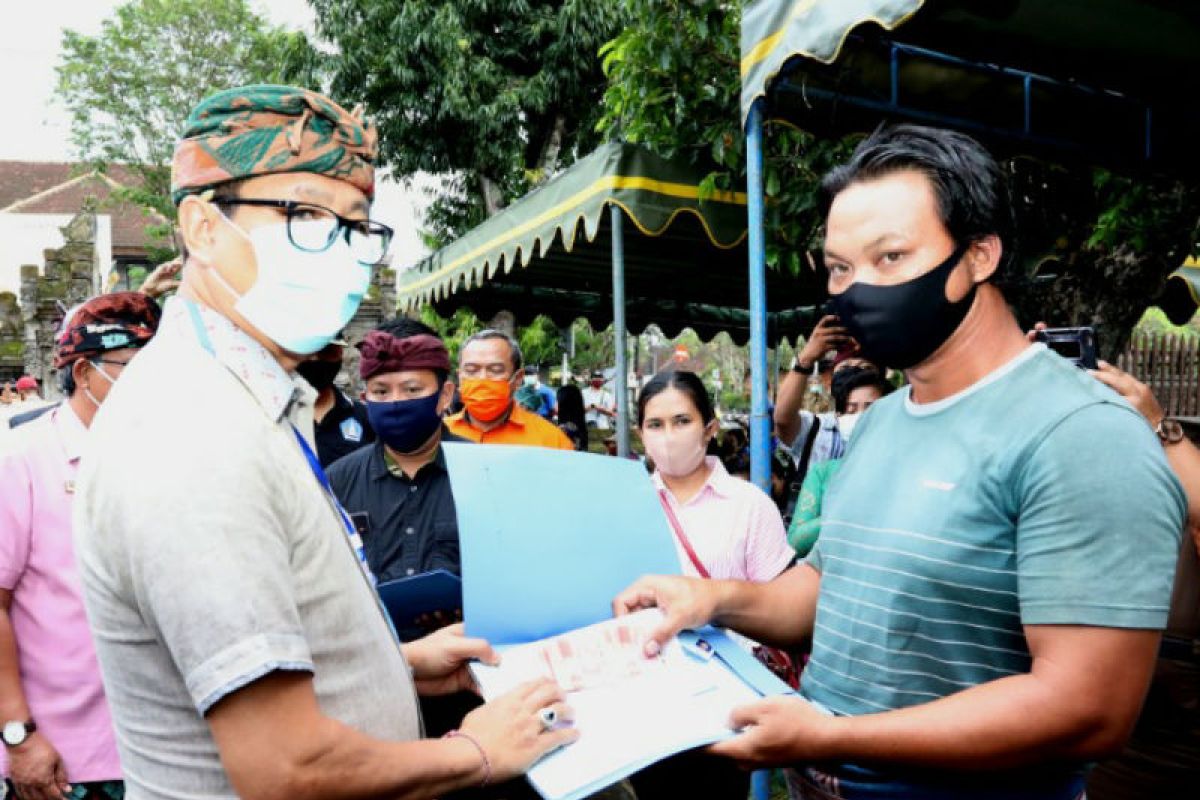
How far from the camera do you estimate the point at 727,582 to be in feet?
5.71

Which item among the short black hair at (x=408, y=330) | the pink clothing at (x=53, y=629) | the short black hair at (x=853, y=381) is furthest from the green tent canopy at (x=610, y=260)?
the pink clothing at (x=53, y=629)

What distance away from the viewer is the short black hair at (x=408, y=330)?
333cm

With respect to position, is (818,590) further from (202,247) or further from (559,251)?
(559,251)

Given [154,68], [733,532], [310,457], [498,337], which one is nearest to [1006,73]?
[733,532]

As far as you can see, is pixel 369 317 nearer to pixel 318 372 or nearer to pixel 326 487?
pixel 318 372

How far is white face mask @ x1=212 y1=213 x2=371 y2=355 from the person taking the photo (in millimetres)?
1331

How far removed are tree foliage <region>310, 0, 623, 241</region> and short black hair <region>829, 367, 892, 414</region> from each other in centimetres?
1173

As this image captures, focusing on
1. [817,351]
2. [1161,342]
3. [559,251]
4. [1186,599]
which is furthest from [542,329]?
[1186,599]

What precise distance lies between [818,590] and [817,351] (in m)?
2.49

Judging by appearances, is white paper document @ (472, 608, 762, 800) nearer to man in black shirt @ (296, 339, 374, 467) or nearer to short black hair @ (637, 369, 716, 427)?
short black hair @ (637, 369, 716, 427)

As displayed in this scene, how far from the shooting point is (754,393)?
380cm

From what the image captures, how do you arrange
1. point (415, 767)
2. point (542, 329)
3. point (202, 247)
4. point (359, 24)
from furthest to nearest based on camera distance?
point (542, 329) → point (359, 24) → point (202, 247) → point (415, 767)

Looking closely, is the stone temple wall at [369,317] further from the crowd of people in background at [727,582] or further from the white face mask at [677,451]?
the crowd of people in background at [727,582]

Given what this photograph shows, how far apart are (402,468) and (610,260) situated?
421 cm
